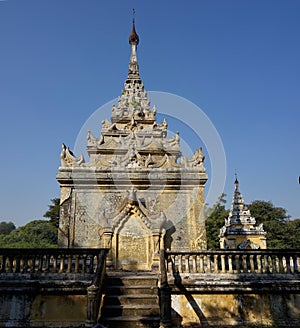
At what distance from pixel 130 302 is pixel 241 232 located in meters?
23.0

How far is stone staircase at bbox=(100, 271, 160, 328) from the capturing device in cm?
897

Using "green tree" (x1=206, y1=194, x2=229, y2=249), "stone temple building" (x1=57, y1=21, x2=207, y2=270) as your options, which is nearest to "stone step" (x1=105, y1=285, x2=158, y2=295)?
"stone temple building" (x1=57, y1=21, x2=207, y2=270)

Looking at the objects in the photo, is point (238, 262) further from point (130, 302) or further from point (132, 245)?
point (132, 245)

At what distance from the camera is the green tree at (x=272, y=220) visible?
53.9 metres

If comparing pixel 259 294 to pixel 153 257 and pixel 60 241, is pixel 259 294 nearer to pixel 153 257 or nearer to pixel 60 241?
pixel 153 257

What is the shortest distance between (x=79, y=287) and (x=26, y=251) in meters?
2.08

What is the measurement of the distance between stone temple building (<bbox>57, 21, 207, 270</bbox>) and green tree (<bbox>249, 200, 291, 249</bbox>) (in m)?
39.4

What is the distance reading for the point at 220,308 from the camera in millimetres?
10305

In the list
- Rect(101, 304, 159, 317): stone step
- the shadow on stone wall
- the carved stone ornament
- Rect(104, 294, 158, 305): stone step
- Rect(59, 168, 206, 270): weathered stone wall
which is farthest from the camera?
the carved stone ornament

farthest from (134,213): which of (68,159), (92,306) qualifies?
(92,306)

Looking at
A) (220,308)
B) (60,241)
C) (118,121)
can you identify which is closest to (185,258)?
(220,308)

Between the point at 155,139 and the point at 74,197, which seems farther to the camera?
the point at 155,139

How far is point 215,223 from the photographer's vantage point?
Result: 47688mm

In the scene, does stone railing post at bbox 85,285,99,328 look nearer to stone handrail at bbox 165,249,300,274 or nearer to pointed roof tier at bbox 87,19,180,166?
stone handrail at bbox 165,249,300,274
